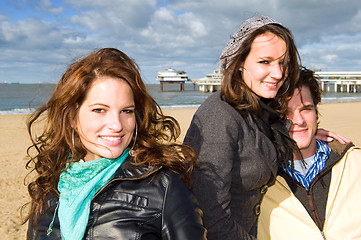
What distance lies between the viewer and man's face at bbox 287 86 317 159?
8.57ft

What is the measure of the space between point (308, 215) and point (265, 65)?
1083mm

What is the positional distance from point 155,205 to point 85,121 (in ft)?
2.22

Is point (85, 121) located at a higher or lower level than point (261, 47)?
lower

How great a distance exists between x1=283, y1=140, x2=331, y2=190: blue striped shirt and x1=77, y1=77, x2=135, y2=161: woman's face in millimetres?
1351

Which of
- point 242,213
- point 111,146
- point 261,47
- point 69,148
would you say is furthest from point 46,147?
point 261,47

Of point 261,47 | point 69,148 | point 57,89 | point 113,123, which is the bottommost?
point 69,148

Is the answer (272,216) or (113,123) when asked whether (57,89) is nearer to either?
(113,123)

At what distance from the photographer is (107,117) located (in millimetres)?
1930

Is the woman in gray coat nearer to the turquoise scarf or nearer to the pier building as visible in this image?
the turquoise scarf

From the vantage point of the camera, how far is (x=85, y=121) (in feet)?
6.48

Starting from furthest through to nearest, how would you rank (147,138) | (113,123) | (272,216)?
(272,216) → (147,138) → (113,123)

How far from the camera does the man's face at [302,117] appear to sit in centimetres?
261

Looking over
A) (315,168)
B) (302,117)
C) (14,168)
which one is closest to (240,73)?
(302,117)

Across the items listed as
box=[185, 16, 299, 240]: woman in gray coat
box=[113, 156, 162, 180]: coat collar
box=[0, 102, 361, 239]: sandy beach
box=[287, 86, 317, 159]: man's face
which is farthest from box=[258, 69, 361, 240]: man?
box=[0, 102, 361, 239]: sandy beach
